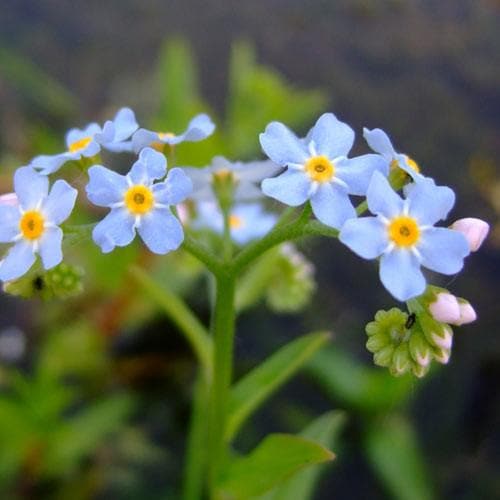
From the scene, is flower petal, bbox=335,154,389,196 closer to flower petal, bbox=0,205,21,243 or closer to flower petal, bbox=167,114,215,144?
flower petal, bbox=167,114,215,144

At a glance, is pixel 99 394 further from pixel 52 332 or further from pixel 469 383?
pixel 469 383

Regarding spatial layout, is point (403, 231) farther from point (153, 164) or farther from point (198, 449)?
point (198, 449)

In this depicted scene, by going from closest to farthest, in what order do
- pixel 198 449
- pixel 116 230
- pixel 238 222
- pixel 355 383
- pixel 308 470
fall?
pixel 116 230, pixel 308 470, pixel 198 449, pixel 238 222, pixel 355 383

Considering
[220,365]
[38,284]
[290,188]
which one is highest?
[290,188]

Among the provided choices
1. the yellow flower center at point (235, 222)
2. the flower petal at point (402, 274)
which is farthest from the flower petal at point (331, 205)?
the yellow flower center at point (235, 222)

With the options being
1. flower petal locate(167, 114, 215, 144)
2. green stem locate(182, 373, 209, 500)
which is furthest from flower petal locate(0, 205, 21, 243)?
green stem locate(182, 373, 209, 500)

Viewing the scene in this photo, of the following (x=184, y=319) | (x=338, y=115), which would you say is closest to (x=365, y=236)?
(x=184, y=319)
